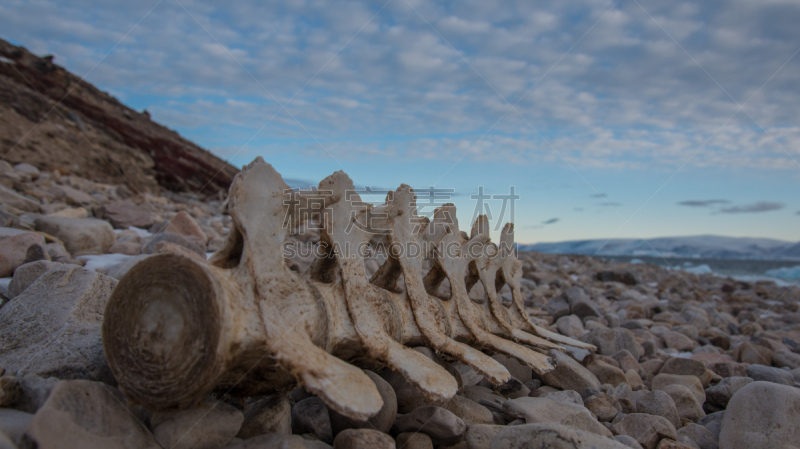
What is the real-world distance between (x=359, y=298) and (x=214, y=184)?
15.1 metres

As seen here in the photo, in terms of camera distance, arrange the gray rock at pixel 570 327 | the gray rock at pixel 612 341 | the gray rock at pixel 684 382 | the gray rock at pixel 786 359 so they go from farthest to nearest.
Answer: the gray rock at pixel 570 327
the gray rock at pixel 786 359
the gray rock at pixel 612 341
the gray rock at pixel 684 382

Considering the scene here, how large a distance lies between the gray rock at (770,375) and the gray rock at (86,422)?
450 centimetres

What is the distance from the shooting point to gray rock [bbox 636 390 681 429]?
2869mm

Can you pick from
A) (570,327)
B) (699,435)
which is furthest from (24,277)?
(570,327)

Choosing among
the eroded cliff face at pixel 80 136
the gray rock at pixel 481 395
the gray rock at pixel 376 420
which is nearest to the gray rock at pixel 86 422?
the gray rock at pixel 376 420

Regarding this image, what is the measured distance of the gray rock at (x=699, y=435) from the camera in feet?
8.66

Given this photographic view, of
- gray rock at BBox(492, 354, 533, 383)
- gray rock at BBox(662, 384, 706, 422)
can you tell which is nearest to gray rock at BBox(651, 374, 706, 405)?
gray rock at BBox(662, 384, 706, 422)

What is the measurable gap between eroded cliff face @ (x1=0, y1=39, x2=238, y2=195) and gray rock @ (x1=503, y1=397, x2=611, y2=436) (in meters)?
11.4

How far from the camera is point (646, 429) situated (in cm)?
250

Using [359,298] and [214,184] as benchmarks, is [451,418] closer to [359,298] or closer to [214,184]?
[359,298]

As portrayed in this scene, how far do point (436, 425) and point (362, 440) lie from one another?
0.42m

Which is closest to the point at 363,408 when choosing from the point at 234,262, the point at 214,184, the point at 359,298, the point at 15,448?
the point at 359,298

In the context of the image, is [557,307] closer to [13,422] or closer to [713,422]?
[713,422]

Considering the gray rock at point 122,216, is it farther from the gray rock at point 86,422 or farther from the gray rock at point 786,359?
the gray rock at point 786,359
